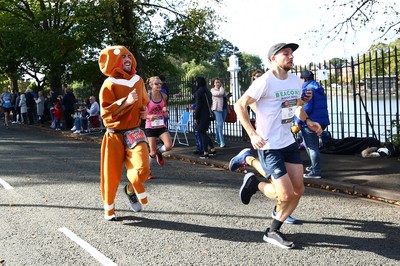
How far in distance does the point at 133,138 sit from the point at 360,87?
24.8 ft

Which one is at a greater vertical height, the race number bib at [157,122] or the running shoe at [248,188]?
the race number bib at [157,122]

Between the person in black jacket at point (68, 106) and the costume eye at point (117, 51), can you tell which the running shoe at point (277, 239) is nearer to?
the costume eye at point (117, 51)

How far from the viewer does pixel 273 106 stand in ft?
15.8

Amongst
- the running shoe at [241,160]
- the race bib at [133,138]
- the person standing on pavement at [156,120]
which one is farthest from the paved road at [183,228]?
the race bib at [133,138]

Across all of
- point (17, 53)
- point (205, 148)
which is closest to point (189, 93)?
point (205, 148)

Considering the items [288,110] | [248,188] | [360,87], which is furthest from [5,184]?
[360,87]

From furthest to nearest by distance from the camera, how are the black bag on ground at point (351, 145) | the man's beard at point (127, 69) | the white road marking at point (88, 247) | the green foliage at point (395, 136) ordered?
the black bag on ground at point (351, 145), the green foliage at point (395, 136), the man's beard at point (127, 69), the white road marking at point (88, 247)

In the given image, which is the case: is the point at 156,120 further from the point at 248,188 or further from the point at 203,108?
the point at 248,188

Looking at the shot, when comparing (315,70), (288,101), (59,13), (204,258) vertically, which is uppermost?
(59,13)

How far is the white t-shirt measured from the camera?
477 cm

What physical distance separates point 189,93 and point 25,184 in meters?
9.03

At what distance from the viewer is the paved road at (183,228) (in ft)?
14.9

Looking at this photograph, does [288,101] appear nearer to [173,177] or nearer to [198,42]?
[173,177]

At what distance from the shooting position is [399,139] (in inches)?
389
